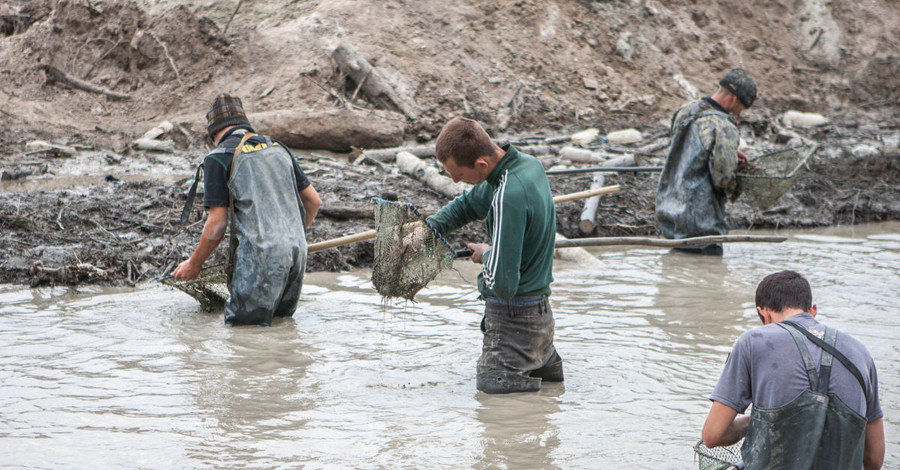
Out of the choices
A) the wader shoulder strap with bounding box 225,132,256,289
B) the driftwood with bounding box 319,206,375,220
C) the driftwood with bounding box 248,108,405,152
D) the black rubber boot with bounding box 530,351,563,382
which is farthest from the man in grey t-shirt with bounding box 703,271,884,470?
the driftwood with bounding box 248,108,405,152

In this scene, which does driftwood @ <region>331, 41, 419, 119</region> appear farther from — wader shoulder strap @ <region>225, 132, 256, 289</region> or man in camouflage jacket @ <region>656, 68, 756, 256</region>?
wader shoulder strap @ <region>225, 132, 256, 289</region>

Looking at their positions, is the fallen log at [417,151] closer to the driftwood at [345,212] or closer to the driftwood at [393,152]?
the driftwood at [393,152]

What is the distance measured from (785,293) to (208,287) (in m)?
4.66

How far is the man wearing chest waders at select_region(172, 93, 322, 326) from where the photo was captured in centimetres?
582

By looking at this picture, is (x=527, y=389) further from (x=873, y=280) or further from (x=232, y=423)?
(x=873, y=280)

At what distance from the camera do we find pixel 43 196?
9.70 meters

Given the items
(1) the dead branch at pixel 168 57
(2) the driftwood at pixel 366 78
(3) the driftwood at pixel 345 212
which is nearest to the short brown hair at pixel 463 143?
(3) the driftwood at pixel 345 212

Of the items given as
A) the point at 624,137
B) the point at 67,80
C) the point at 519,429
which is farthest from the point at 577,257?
the point at 67,80

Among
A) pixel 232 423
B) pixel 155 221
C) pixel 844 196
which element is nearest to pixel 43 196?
pixel 155 221

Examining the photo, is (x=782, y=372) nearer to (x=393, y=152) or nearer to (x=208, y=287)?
(x=208, y=287)

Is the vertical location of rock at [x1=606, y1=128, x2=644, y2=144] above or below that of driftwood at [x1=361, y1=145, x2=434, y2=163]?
above

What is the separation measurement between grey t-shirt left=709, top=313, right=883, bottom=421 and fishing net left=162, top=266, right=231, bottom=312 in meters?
4.30

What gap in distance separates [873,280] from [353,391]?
18.4ft

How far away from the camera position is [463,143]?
4.35 metres
